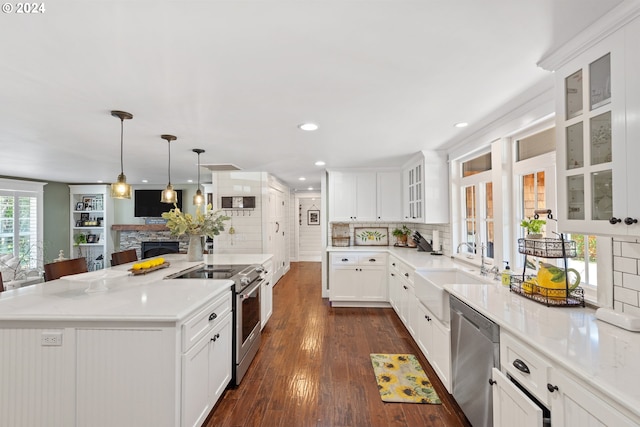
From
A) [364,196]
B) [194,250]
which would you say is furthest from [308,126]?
[364,196]

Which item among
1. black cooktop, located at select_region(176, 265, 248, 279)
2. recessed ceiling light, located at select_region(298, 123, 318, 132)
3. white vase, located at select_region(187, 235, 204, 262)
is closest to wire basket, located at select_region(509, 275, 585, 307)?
recessed ceiling light, located at select_region(298, 123, 318, 132)

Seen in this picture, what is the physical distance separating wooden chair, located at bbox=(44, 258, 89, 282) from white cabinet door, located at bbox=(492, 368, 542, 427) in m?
3.57

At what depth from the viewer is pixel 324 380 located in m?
2.54

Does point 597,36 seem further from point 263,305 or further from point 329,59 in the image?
point 263,305

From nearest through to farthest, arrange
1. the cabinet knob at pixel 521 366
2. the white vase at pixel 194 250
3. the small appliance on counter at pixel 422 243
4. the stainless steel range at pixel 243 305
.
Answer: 1. the cabinet knob at pixel 521 366
2. the stainless steel range at pixel 243 305
3. the white vase at pixel 194 250
4. the small appliance on counter at pixel 422 243

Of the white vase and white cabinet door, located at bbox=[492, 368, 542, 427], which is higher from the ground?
the white vase

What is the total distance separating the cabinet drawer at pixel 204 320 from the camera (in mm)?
1693

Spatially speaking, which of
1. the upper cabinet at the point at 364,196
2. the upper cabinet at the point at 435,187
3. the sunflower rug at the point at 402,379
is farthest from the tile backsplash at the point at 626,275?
the upper cabinet at the point at 364,196

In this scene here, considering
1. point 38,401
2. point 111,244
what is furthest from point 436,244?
point 111,244

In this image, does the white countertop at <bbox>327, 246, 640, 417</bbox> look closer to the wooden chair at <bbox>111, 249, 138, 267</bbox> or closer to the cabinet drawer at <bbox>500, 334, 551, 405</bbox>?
the cabinet drawer at <bbox>500, 334, 551, 405</bbox>

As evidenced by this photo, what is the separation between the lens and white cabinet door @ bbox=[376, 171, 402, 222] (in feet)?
16.1

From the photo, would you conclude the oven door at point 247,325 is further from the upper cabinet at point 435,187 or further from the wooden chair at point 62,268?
the upper cabinet at point 435,187

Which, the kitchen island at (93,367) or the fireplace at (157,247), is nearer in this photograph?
the kitchen island at (93,367)

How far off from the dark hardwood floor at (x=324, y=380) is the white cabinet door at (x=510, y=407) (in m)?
0.67
